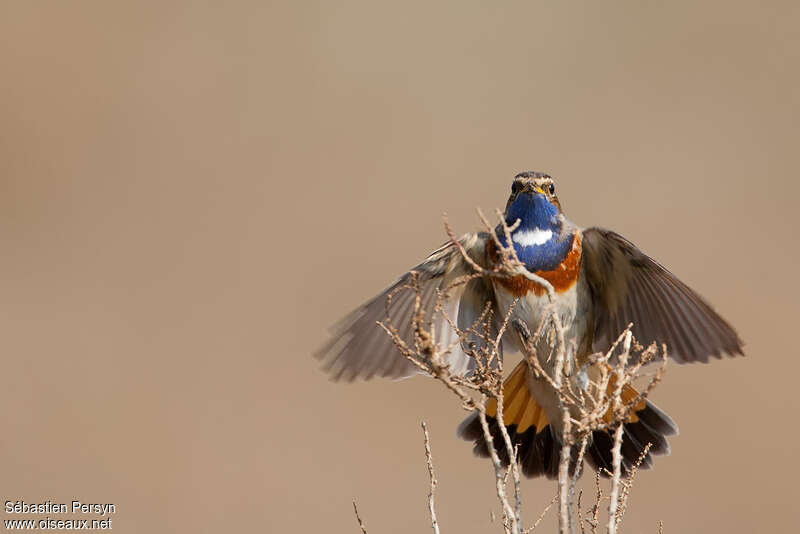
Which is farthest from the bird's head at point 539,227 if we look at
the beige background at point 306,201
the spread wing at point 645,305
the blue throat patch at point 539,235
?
the beige background at point 306,201

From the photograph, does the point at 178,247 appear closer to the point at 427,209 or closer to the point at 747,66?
the point at 427,209

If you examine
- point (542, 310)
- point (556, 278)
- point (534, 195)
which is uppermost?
point (534, 195)

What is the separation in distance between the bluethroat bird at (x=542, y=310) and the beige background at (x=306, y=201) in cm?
298

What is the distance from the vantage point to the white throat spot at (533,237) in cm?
485

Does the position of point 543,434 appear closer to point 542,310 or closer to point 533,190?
point 542,310

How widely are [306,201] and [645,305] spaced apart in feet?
23.7

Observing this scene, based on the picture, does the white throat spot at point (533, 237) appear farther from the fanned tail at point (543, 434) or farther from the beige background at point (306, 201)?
the beige background at point (306, 201)

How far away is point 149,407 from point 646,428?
5576mm

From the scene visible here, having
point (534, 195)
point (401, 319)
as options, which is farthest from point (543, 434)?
point (534, 195)

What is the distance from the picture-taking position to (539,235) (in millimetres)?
4863

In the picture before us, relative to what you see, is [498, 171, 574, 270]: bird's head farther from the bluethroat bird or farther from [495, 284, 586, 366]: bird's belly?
[495, 284, 586, 366]: bird's belly

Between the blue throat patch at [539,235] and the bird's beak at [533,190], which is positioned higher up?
the bird's beak at [533,190]

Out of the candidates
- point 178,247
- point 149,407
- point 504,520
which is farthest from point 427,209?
point 504,520

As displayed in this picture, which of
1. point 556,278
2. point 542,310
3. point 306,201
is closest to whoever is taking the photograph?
point 542,310
